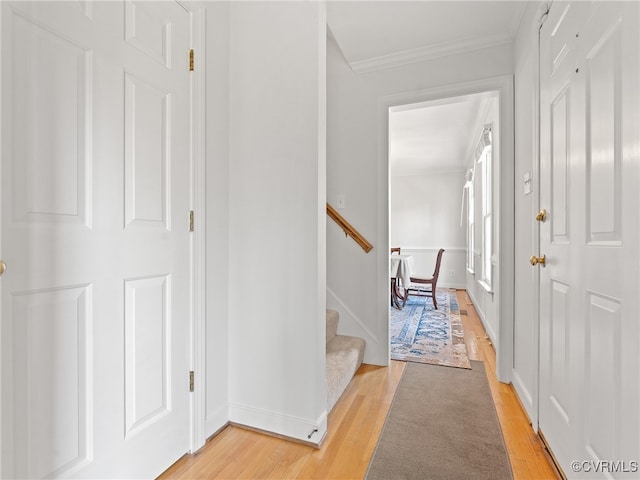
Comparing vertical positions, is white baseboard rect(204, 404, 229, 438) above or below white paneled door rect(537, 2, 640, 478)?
below

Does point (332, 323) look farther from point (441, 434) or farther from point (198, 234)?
point (198, 234)

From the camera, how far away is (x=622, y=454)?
944mm

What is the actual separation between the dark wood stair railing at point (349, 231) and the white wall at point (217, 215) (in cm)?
113

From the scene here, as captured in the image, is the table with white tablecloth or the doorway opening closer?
the table with white tablecloth

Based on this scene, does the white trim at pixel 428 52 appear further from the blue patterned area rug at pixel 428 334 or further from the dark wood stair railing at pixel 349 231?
the blue patterned area rug at pixel 428 334

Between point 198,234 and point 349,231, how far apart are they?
1.40 metres

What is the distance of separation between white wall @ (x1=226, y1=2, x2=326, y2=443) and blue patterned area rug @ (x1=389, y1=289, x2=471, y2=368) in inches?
58.7

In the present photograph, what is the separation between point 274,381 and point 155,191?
1.11 m

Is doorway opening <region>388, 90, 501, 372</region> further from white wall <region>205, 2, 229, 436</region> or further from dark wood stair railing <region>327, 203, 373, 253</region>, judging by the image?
white wall <region>205, 2, 229, 436</region>

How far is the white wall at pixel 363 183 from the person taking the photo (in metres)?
2.64

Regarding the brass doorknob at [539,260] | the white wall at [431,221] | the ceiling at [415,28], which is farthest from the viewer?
the white wall at [431,221]

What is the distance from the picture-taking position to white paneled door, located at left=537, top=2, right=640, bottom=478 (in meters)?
0.91

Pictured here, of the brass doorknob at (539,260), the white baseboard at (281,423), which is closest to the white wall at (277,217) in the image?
the white baseboard at (281,423)

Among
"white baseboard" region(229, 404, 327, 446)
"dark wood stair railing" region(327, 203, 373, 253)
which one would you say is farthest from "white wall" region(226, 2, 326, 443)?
Answer: "dark wood stair railing" region(327, 203, 373, 253)
